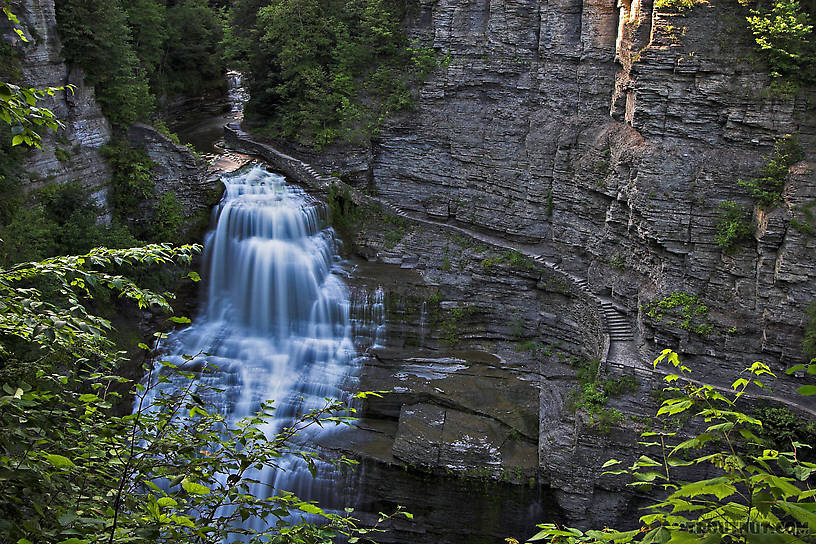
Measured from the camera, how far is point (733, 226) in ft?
56.4

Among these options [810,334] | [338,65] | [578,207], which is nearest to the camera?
[810,334]

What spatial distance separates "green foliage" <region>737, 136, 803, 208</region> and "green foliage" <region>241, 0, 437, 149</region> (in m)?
13.6

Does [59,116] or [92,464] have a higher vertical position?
[59,116]

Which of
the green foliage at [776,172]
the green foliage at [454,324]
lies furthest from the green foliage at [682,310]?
the green foliage at [454,324]

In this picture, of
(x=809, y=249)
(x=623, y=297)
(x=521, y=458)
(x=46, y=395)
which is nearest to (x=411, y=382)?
(x=521, y=458)

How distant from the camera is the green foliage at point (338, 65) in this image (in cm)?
2670

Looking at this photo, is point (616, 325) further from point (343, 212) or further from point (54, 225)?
point (54, 225)

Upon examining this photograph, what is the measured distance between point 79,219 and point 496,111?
15029 millimetres

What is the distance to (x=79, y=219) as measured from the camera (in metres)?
19.3

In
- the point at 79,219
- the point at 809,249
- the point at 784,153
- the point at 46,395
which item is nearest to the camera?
the point at 46,395

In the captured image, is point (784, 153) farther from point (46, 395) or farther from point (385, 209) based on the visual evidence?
point (46, 395)

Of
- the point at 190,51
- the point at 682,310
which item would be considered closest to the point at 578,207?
the point at 682,310

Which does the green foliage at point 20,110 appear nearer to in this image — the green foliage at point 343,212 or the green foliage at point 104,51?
the green foliage at point 104,51

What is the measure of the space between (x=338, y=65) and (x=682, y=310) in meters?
17.6
